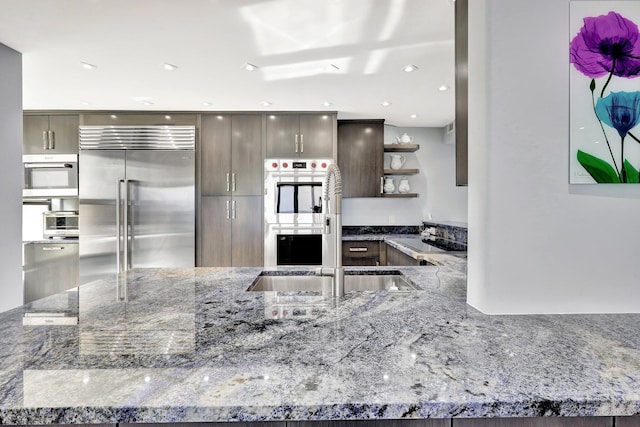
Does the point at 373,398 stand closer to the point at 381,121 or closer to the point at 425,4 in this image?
the point at 425,4

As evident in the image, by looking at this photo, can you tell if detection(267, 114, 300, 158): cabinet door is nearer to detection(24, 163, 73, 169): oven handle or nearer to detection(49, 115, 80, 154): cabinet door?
detection(49, 115, 80, 154): cabinet door

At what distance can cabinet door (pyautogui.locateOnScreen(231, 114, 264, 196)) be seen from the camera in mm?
4043

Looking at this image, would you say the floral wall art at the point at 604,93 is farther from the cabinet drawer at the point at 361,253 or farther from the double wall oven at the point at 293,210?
the cabinet drawer at the point at 361,253

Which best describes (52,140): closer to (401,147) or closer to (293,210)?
(293,210)

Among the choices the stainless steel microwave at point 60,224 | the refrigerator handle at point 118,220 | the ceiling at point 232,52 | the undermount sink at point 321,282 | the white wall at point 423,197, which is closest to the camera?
the undermount sink at point 321,282

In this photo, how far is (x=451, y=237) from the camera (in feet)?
11.8

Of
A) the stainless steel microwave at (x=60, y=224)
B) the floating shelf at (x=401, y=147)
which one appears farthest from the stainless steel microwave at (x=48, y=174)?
the floating shelf at (x=401, y=147)

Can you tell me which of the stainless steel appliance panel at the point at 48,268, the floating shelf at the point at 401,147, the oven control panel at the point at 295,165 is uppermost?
the floating shelf at the point at 401,147

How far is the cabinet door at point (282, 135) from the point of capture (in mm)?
4047

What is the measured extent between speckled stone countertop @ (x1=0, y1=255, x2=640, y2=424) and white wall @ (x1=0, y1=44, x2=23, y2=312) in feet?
6.22

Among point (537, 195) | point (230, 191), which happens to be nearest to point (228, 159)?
point (230, 191)

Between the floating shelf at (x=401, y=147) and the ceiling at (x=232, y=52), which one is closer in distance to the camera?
the ceiling at (x=232, y=52)

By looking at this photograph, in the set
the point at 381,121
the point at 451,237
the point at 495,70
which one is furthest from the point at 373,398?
the point at 381,121

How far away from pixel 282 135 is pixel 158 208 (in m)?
1.58
